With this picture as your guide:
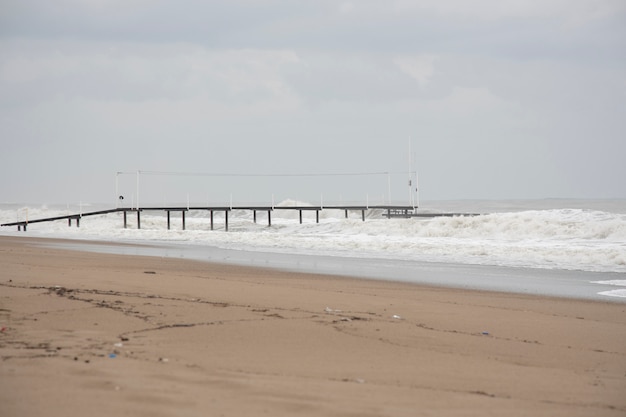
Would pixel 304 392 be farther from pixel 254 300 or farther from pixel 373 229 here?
pixel 373 229

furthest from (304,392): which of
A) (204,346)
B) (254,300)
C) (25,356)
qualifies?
(254,300)

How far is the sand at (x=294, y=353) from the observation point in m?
4.23

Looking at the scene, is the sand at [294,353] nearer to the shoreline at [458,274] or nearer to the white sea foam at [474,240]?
the shoreline at [458,274]

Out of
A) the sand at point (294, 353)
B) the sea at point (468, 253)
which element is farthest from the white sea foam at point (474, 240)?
the sand at point (294, 353)

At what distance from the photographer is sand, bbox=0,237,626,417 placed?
13.9 feet

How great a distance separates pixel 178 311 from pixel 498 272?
9377mm

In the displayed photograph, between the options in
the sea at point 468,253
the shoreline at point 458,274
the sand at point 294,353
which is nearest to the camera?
the sand at point 294,353

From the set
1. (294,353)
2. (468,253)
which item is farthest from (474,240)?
(294,353)

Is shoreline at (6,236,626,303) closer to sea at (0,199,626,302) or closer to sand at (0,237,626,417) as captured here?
sea at (0,199,626,302)

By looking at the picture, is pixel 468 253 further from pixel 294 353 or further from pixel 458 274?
pixel 294 353

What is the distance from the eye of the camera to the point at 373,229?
1577 inches

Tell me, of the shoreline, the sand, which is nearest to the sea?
the shoreline

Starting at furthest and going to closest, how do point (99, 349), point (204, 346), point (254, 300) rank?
point (254, 300), point (204, 346), point (99, 349)

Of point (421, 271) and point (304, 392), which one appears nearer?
point (304, 392)
